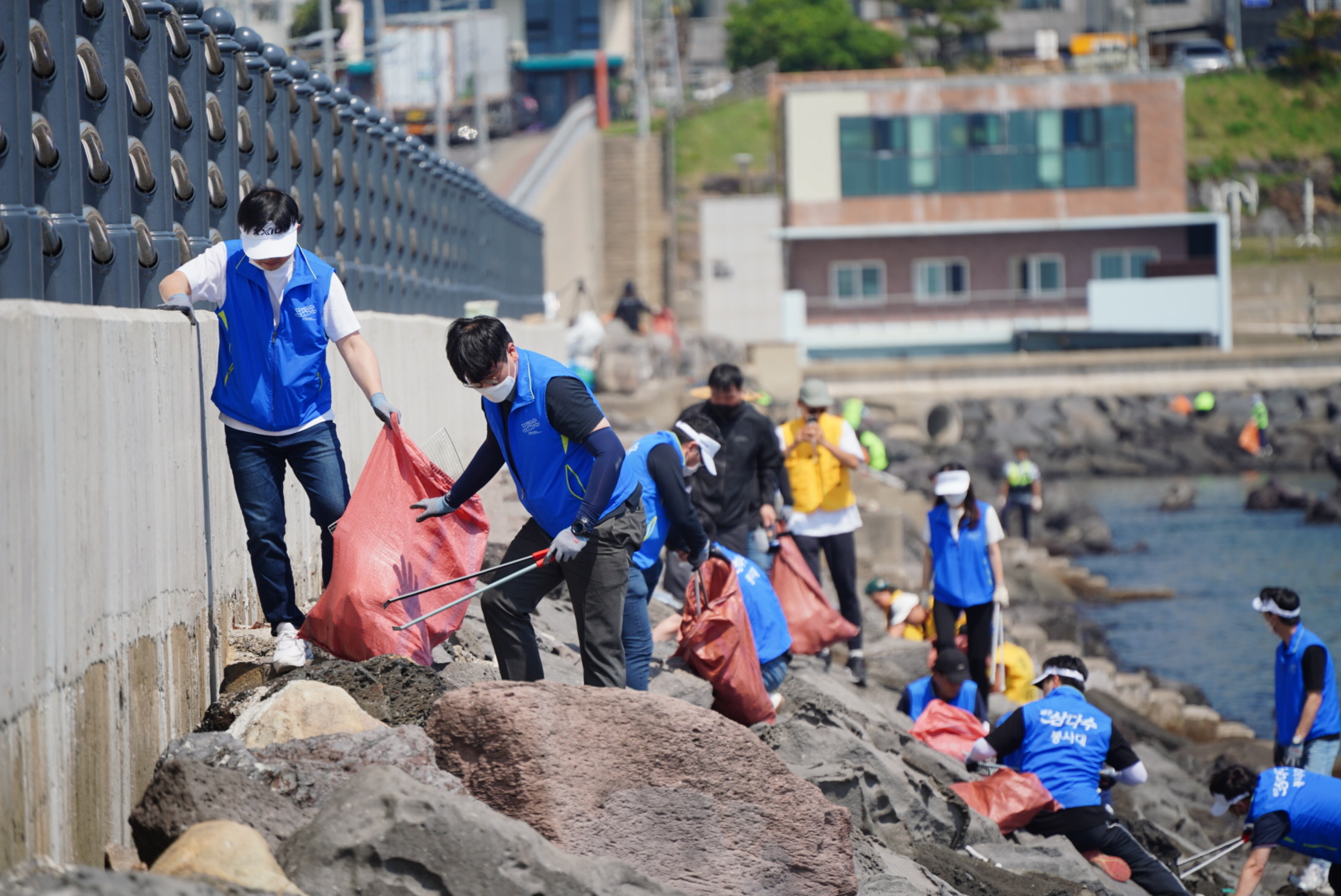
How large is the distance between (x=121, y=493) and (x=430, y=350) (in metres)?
5.15

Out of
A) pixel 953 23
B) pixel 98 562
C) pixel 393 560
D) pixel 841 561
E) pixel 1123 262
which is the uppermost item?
pixel 953 23

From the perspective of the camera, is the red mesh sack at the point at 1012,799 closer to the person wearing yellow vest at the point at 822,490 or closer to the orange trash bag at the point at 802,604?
the orange trash bag at the point at 802,604

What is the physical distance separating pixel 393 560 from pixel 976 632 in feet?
14.9

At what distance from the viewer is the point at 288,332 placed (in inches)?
212

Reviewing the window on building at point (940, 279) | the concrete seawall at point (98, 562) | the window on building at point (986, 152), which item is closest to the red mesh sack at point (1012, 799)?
the concrete seawall at point (98, 562)

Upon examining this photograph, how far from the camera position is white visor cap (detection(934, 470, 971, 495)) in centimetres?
898

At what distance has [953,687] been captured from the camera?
8.93 meters

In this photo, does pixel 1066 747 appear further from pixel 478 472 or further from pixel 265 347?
pixel 265 347

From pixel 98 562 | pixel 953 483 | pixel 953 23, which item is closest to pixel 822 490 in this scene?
pixel 953 483

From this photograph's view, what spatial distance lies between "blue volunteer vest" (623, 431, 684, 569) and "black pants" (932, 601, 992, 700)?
2869mm

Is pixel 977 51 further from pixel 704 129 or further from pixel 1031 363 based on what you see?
pixel 1031 363

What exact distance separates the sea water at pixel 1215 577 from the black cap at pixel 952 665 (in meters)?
7.22

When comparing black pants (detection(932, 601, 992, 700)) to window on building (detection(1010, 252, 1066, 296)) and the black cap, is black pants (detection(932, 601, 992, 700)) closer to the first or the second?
the black cap

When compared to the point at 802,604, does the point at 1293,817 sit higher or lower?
lower
